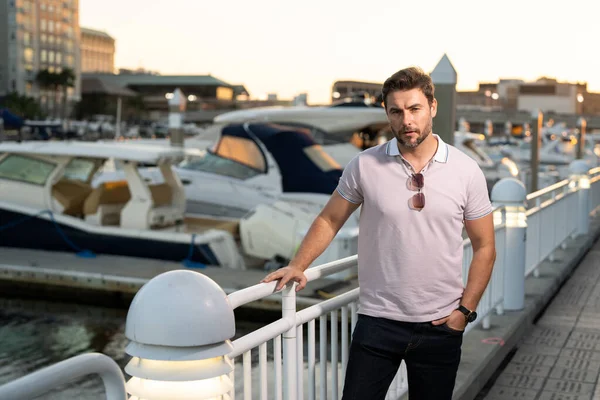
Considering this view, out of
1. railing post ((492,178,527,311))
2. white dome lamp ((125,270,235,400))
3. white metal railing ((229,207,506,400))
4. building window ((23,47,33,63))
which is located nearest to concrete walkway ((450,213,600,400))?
railing post ((492,178,527,311))

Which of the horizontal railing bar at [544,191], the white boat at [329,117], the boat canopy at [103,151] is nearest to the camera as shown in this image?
the horizontal railing bar at [544,191]

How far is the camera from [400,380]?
209 inches

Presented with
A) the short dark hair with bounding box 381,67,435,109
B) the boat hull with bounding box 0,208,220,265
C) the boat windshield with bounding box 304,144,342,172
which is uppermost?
the short dark hair with bounding box 381,67,435,109

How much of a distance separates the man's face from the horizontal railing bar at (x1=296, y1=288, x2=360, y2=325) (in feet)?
3.11

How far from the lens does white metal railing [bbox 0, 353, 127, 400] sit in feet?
6.59

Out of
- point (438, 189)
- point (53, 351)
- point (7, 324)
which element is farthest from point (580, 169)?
point (438, 189)

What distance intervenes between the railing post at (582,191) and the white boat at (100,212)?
226 inches

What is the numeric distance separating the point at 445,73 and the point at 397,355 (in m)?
5.29

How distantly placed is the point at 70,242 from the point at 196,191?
367cm

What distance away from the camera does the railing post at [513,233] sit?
8031 mm

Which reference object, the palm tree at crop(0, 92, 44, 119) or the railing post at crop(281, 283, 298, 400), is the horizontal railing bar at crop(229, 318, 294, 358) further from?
the palm tree at crop(0, 92, 44, 119)

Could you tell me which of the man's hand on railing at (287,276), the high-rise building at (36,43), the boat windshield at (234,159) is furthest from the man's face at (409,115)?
the high-rise building at (36,43)

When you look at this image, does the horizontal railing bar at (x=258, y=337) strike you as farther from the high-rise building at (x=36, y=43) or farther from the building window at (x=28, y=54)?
the building window at (x=28, y=54)

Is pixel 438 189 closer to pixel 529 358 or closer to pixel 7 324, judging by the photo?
pixel 529 358
